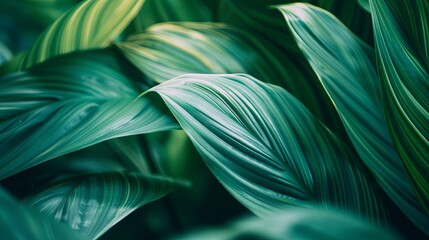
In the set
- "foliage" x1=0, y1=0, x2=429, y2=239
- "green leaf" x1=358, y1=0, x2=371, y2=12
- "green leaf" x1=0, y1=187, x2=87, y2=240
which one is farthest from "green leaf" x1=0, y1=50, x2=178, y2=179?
"green leaf" x1=358, y1=0, x2=371, y2=12

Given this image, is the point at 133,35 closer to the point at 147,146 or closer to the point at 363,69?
the point at 147,146

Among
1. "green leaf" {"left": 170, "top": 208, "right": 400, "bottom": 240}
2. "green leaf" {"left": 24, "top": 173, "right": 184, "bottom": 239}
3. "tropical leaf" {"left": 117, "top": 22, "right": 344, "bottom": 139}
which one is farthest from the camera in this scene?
"tropical leaf" {"left": 117, "top": 22, "right": 344, "bottom": 139}

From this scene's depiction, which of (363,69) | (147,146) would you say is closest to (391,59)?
(363,69)

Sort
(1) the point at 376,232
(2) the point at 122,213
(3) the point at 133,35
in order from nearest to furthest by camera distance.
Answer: (1) the point at 376,232 < (2) the point at 122,213 < (3) the point at 133,35

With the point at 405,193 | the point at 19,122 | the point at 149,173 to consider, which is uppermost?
the point at 19,122

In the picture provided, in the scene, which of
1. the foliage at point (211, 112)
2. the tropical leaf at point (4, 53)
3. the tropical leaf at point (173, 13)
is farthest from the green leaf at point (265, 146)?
the tropical leaf at point (4, 53)

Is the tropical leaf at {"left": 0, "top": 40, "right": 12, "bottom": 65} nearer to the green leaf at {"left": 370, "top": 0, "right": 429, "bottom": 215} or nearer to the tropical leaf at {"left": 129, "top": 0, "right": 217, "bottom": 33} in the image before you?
the tropical leaf at {"left": 129, "top": 0, "right": 217, "bottom": 33}
